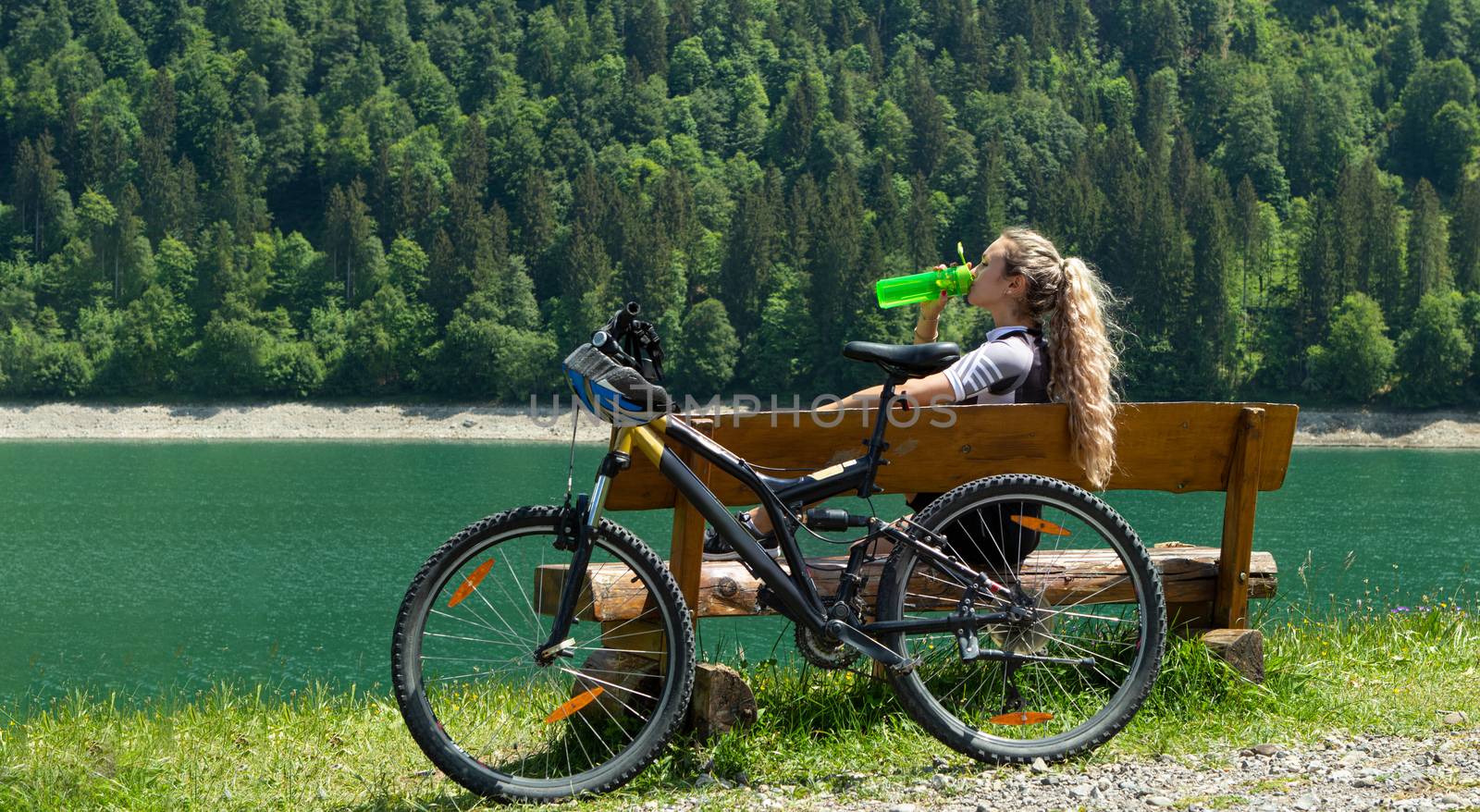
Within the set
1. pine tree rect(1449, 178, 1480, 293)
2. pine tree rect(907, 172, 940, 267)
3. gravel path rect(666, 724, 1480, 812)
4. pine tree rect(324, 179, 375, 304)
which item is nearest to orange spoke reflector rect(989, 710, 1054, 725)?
gravel path rect(666, 724, 1480, 812)

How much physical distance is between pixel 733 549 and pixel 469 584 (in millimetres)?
838

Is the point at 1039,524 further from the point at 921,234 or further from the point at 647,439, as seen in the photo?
the point at 921,234

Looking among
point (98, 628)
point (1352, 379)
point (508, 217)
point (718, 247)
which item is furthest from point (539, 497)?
point (508, 217)

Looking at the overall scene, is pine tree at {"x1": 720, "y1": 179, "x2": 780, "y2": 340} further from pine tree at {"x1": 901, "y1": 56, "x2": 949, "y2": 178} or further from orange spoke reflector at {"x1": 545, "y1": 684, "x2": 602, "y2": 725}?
orange spoke reflector at {"x1": 545, "y1": 684, "x2": 602, "y2": 725}

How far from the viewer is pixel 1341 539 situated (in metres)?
35.3

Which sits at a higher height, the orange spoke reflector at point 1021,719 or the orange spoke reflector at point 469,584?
the orange spoke reflector at point 469,584

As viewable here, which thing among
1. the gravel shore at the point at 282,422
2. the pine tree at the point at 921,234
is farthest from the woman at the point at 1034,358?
the pine tree at the point at 921,234

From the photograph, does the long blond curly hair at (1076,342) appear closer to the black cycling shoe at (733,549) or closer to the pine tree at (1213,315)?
the black cycling shoe at (733,549)

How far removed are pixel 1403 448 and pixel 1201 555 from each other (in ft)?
280

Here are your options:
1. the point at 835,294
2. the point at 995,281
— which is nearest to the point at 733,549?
the point at 995,281

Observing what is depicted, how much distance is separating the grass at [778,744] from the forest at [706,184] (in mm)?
91507

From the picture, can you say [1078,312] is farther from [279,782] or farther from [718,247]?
[718,247]

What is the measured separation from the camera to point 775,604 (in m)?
4.40

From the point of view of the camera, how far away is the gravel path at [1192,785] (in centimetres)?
392
